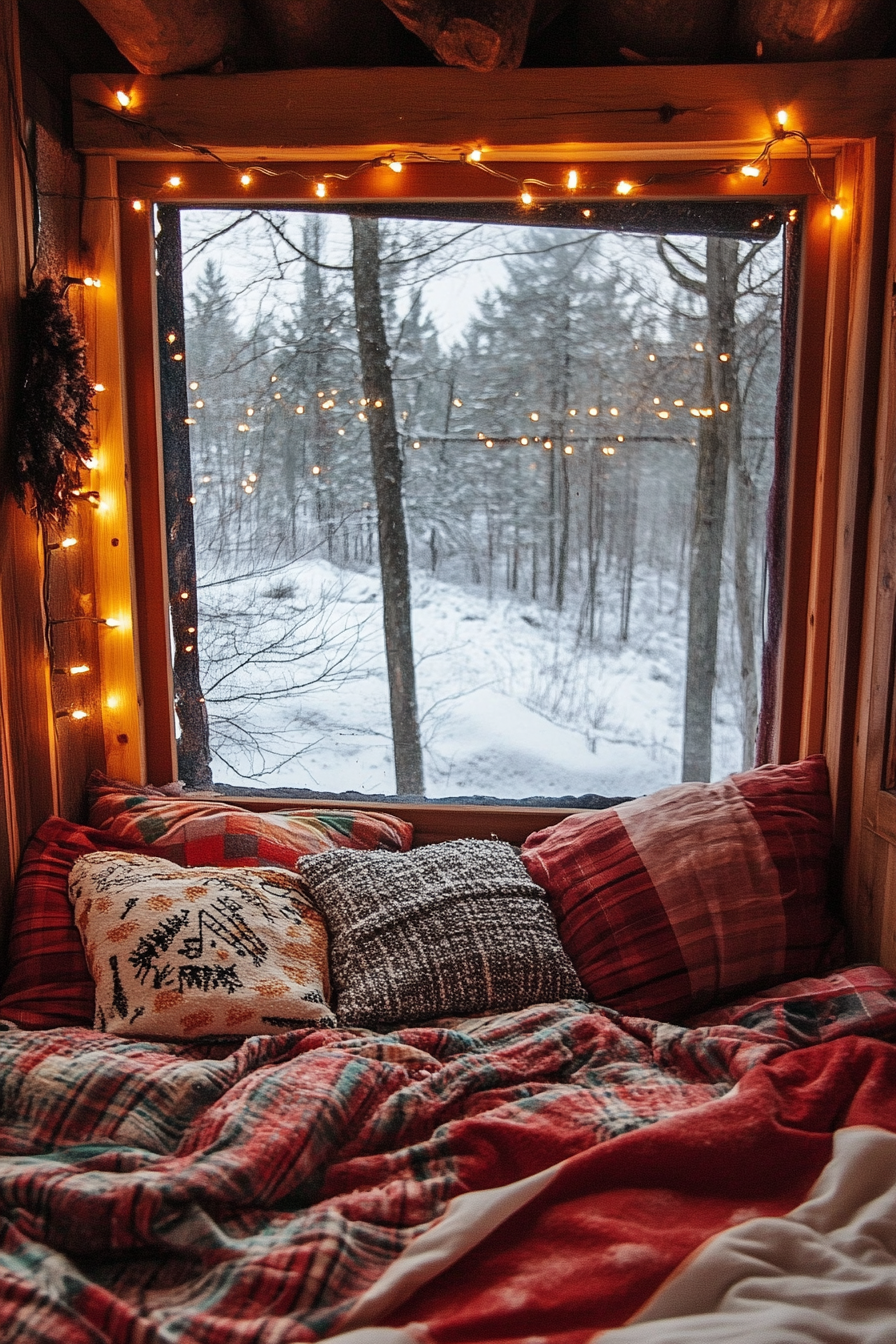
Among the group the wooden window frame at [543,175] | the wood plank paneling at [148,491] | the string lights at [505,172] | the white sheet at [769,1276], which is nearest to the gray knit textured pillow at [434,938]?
the wooden window frame at [543,175]

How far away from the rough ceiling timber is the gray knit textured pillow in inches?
62.1

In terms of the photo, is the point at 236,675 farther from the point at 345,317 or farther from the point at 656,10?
the point at 656,10

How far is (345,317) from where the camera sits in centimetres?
210

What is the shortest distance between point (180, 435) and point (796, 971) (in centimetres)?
175

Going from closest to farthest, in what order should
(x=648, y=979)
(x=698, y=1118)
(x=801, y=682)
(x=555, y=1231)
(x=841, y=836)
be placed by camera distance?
(x=555, y=1231)
(x=698, y=1118)
(x=648, y=979)
(x=841, y=836)
(x=801, y=682)

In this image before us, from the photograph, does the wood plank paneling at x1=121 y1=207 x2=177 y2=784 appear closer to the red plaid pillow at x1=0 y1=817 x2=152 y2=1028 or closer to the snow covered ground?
the snow covered ground

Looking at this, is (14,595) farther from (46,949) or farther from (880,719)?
(880,719)

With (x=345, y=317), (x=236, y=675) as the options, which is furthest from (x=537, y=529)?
(x=236, y=675)

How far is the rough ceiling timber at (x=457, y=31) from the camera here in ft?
5.68

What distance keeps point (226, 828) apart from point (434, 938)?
0.52 meters

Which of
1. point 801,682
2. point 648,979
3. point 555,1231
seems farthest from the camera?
point 801,682

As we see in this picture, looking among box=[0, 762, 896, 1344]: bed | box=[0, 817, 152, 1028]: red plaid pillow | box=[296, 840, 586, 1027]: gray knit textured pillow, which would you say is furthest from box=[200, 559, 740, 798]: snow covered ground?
box=[0, 762, 896, 1344]: bed

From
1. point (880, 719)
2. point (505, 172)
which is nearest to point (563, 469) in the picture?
point (505, 172)

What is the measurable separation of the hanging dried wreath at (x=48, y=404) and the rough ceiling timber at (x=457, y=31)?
526 millimetres
